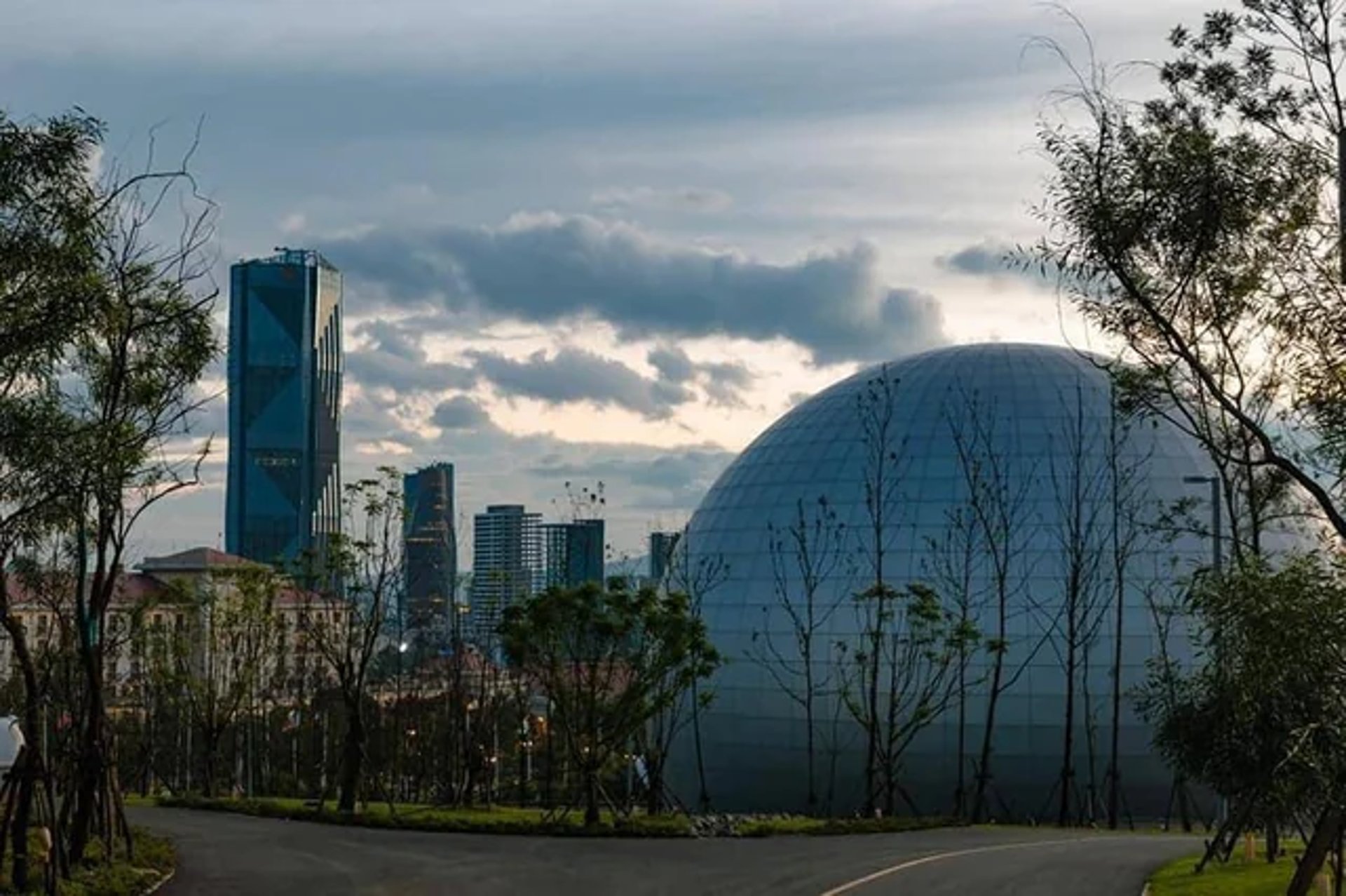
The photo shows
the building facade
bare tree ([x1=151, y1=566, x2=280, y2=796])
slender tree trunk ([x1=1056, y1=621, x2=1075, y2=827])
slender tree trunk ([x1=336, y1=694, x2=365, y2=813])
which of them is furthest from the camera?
bare tree ([x1=151, y1=566, x2=280, y2=796])

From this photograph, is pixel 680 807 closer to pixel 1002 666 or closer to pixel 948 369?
pixel 1002 666

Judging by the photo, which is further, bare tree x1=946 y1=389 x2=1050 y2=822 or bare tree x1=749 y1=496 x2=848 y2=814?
bare tree x1=749 y1=496 x2=848 y2=814

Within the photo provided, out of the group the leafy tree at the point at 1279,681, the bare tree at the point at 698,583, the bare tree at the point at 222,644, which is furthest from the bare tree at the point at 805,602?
the leafy tree at the point at 1279,681

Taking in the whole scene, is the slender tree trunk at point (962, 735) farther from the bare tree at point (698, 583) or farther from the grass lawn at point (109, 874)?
the grass lawn at point (109, 874)

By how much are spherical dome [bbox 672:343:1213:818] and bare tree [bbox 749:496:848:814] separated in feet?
0.28

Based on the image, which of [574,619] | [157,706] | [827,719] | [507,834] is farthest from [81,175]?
[157,706]

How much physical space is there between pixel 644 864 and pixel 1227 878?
456 inches

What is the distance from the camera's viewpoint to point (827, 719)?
5403 cm

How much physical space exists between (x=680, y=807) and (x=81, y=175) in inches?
1556

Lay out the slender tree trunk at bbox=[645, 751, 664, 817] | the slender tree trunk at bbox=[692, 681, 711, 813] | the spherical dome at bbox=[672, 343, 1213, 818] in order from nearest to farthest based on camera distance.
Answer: the slender tree trunk at bbox=[645, 751, 664, 817], the spherical dome at bbox=[672, 343, 1213, 818], the slender tree trunk at bbox=[692, 681, 711, 813]

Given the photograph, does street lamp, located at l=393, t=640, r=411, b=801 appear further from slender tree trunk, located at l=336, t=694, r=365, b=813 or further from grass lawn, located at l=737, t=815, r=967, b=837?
grass lawn, located at l=737, t=815, r=967, b=837

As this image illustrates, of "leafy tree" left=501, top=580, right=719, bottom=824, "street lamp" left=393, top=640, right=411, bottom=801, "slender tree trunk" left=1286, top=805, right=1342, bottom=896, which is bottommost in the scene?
"street lamp" left=393, top=640, right=411, bottom=801

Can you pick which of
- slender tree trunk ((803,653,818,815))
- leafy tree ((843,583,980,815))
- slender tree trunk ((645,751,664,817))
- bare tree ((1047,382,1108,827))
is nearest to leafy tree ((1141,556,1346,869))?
leafy tree ((843,583,980,815))

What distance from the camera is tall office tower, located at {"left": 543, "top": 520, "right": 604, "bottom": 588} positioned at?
7941 cm
